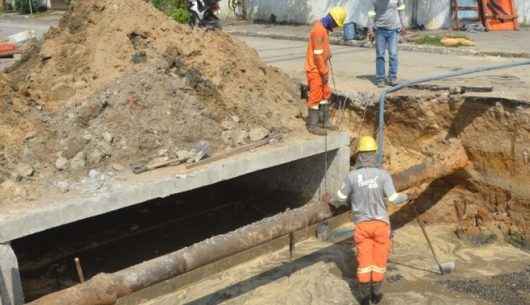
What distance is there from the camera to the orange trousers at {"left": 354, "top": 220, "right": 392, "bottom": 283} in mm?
5820

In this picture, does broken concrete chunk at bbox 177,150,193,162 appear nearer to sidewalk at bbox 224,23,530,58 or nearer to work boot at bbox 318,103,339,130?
work boot at bbox 318,103,339,130

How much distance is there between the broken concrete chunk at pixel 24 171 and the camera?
6593 mm

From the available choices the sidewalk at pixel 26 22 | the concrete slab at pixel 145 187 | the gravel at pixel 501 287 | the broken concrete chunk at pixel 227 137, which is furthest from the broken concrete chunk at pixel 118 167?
the sidewalk at pixel 26 22

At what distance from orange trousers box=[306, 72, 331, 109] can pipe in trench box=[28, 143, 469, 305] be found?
253 centimetres

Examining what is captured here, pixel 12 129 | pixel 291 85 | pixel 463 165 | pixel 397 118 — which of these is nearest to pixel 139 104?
pixel 12 129

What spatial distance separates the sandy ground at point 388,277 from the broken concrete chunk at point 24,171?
84.5 inches

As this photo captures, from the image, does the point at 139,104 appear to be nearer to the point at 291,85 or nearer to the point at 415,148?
the point at 291,85

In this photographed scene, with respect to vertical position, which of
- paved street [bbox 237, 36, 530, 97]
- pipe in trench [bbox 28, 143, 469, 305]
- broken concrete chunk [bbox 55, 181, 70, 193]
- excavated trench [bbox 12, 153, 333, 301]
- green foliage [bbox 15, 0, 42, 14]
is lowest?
excavated trench [bbox 12, 153, 333, 301]

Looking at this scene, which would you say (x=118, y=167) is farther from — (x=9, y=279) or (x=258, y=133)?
(x=258, y=133)

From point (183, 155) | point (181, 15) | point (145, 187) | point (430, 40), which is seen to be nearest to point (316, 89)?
point (183, 155)

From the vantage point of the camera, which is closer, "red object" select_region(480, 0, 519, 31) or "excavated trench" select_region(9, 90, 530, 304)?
"excavated trench" select_region(9, 90, 530, 304)

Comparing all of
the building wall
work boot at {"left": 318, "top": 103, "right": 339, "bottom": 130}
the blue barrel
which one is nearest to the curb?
the blue barrel

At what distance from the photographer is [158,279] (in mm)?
5016

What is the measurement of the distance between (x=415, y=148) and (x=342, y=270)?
7.97ft
